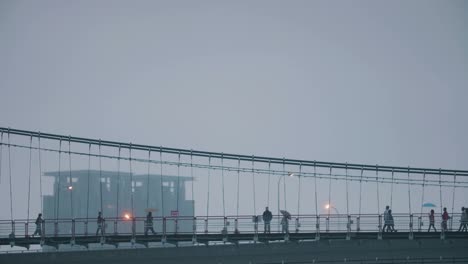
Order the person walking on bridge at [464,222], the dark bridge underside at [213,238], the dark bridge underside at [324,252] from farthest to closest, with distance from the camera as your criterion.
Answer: the person walking on bridge at [464,222], the dark bridge underside at [213,238], the dark bridge underside at [324,252]

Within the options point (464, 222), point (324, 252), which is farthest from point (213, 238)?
point (464, 222)

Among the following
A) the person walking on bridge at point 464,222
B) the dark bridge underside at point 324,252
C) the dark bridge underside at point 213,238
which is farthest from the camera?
the person walking on bridge at point 464,222

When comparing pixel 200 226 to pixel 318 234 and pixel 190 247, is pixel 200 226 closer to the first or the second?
pixel 190 247

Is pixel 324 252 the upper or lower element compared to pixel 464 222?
lower

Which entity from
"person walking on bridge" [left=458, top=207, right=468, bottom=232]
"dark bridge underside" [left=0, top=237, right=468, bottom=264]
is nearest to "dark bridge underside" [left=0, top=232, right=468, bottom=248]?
"dark bridge underside" [left=0, top=237, right=468, bottom=264]

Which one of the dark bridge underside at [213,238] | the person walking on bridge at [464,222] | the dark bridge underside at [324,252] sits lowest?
the dark bridge underside at [324,252]

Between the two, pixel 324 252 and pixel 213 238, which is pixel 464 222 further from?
pixel 213 238

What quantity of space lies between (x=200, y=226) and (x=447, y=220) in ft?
58.3

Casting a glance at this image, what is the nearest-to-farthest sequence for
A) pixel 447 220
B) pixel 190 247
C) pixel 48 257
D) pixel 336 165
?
pixel 48 257 < pixel 190 247 < pixel 447 220 < pixel 336 165

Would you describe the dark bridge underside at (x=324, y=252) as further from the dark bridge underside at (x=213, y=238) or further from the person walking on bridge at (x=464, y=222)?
the person walking on bridge at (x=464, y=222)

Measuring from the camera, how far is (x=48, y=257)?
63.0 metres

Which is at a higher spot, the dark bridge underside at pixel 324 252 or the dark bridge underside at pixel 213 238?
the dark bridge underside at pixel 213 238

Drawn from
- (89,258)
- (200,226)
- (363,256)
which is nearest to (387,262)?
(363,256)

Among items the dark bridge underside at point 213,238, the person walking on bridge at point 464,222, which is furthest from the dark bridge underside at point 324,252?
the person walking on bridge at point 464,222
